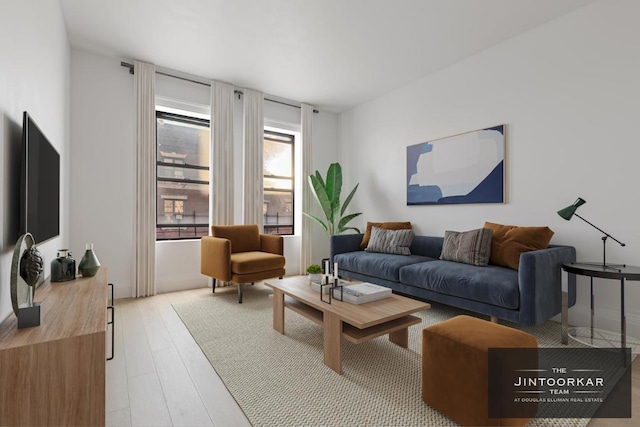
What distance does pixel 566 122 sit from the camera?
8.99 feet

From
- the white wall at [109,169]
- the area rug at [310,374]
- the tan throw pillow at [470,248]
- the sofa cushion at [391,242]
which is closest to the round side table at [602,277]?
the area rug at [310,374]

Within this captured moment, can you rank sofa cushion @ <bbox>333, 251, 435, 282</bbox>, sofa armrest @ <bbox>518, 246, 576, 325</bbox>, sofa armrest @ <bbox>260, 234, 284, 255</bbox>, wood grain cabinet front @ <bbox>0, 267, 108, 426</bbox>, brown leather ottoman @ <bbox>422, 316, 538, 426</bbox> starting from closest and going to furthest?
wood grain cabinet front @ <bbox>0, 267, 108, 426</bbox> < brown leather ottoman @ <bbox>422, 316, 538, 426</bbox> < sofa armrest @ <bbox>518, 246, 576, 325</bbox> < sofa cushion @ <bbox>333, 251, 435, 282</bbox> < sofa armrest @ <bbox>260, 234, 284, 255</bbox>

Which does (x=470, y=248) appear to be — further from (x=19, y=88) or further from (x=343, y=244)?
(x=19, y=88)

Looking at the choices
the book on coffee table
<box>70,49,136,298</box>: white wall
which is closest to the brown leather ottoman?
the book on coffee table

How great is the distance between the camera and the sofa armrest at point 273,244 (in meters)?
3.85

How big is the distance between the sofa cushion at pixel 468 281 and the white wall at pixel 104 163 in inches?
A: 127

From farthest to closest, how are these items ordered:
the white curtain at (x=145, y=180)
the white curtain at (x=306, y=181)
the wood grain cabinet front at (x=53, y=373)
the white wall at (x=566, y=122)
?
the white curtain at (x=306, y=181)
the white curtain at (x=145, y=180)
the white wall at (x=566, y=122)
the wood grain cabinet front at (x=53, y=373)

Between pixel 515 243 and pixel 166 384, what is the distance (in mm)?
2910

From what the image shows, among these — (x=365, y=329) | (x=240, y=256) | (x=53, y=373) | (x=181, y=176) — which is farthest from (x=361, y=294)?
(x=181, y=176)

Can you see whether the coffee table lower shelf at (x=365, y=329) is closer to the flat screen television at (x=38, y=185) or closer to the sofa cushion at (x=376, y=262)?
the sofa cushion at (x=376, y=262)

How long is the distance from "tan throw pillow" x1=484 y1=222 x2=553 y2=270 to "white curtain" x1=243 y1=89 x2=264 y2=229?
9.76 feet

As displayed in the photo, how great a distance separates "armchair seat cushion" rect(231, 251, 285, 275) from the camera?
327 cm

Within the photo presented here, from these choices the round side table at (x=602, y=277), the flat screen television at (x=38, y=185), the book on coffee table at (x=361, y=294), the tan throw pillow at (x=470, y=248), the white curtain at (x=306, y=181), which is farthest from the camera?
the white curtain at (x=306, y=181)

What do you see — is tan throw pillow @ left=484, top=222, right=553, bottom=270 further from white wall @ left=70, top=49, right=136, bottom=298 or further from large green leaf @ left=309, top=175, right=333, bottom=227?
white wall @ left=70, top=49, right=136, bottom=298
